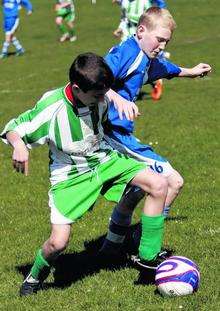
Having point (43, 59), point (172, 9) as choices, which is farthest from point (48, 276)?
point (172, 9)

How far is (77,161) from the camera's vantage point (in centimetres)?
541

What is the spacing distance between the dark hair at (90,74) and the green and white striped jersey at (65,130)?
9.9 inches

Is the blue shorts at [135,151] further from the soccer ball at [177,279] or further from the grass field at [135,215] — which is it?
the soccer ball at [177,279]

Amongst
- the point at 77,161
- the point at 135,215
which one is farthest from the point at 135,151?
the point at 135,215

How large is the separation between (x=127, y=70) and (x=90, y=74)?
103 cm

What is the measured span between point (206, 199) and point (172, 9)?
27214 mm

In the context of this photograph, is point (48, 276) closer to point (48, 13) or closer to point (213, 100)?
point (213, 100)

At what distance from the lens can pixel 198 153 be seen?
392 inches

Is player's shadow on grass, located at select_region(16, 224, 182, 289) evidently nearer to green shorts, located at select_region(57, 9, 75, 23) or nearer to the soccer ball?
the soccer ball

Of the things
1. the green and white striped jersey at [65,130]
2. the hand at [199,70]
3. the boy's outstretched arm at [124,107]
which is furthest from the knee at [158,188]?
the hand at [199,70]

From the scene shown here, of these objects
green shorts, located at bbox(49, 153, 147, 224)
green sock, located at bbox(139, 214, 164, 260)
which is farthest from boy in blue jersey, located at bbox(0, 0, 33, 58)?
green sock, located at bbox(139, 214, 164, 260)

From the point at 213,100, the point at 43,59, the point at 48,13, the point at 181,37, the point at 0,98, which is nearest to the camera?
the point at 213,100

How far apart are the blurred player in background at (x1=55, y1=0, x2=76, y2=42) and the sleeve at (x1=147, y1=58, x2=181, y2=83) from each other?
68.0 feet

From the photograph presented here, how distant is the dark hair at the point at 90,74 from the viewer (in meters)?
4.88
